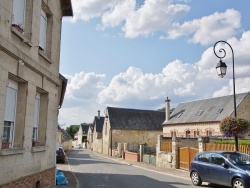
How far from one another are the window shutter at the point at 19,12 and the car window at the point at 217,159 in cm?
998

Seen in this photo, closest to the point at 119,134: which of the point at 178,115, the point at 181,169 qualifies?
the point at 178,115

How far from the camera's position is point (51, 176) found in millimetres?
12562

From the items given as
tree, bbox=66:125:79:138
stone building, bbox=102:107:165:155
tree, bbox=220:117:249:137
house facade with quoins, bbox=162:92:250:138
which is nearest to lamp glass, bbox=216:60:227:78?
tree, bbox=220:117:249:137

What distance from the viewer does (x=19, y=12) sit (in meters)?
9.45

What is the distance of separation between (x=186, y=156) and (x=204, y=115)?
77.8 feet

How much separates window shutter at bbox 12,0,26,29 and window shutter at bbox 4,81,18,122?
1.78 m

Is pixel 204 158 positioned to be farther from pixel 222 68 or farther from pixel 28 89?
pixel 28 89

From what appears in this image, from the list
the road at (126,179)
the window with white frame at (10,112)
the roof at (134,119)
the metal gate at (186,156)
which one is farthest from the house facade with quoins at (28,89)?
the roof at (134,119)

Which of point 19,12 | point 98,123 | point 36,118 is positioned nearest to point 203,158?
point 36,118

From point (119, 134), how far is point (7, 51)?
1856 inches

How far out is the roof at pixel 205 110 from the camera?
137 ft

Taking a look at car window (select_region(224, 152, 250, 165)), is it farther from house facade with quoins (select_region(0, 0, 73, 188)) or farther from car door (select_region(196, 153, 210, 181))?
house facade with quoins (select_region(0, 0, 73, 188))

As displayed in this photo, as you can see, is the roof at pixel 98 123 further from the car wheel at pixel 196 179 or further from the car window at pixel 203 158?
the car window at pixel 203 158

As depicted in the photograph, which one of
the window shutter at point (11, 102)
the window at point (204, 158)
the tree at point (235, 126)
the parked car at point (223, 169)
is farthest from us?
the window at point (204, 158)
